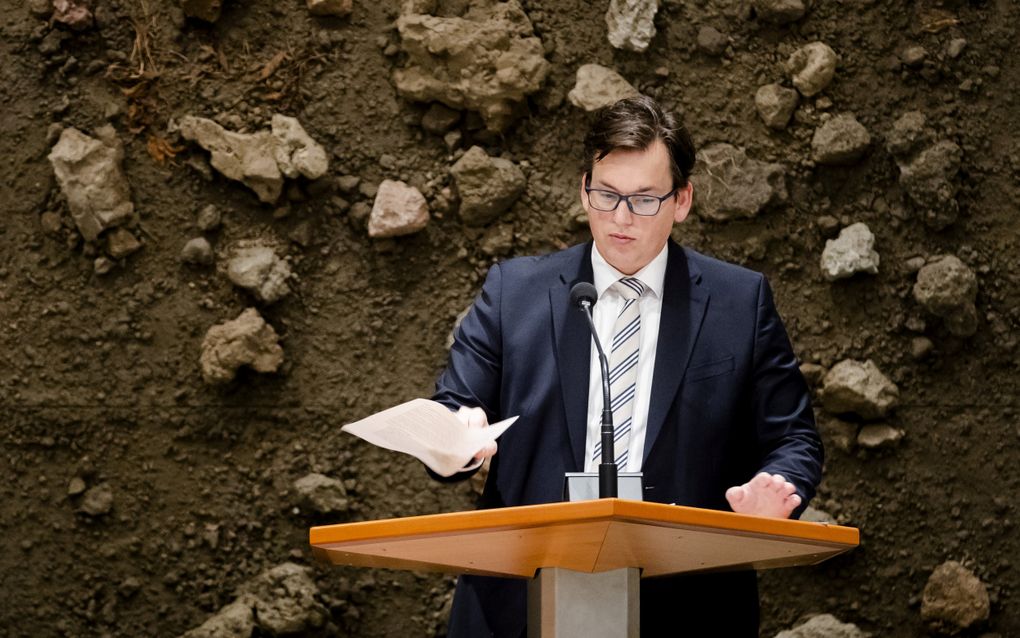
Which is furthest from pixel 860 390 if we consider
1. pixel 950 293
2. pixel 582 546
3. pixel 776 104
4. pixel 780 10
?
pixel 582 546

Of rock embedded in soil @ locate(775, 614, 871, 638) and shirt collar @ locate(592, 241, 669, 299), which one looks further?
rock embedded in soil @ locate(775, 614, 871, 638)

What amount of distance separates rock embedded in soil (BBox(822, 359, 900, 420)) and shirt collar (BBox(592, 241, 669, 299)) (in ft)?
3.82

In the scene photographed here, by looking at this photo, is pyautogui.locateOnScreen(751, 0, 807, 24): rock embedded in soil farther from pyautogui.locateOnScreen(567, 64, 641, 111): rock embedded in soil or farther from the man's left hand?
the man's left hand

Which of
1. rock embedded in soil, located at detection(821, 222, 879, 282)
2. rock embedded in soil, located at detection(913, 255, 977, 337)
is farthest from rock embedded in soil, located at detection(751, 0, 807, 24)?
rock embedded in soil, located at detection(913, 255, 977, 337)

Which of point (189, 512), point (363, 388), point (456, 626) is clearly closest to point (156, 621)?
point (189, 512)

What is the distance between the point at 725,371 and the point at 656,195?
13.9 inches

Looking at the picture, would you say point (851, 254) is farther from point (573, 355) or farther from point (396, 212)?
point (573, 355)

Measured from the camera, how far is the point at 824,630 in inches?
131

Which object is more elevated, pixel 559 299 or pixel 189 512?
pixel 559 299

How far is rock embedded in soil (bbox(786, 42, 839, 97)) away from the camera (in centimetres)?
349

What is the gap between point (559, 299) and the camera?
2.40m

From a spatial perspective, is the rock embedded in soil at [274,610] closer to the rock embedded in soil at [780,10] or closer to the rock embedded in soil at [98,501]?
the rock embedded in soil at [98,501]

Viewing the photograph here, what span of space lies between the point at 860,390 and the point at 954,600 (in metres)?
0.60

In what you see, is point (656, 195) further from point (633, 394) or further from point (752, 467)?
point (752, 467)
